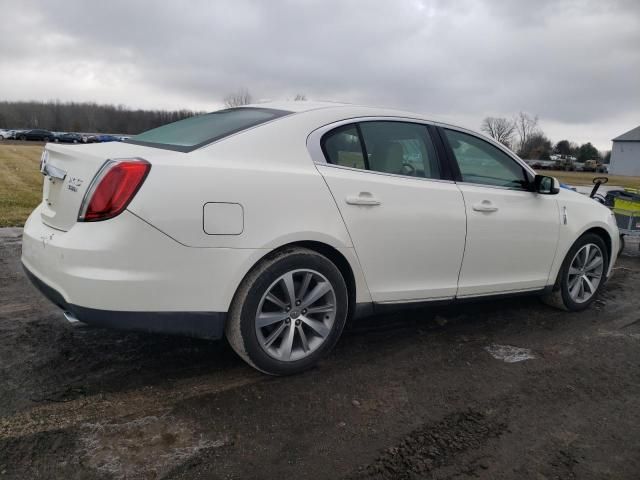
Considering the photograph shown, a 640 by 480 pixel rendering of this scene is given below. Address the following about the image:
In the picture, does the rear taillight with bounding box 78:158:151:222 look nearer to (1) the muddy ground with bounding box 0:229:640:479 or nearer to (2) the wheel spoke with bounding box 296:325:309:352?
(1) the muddy ground with bounding box 0:229:640:479

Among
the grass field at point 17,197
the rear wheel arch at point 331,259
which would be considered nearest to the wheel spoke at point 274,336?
the rear wheel arch at point 331,259

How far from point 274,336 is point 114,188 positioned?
46.9 inches

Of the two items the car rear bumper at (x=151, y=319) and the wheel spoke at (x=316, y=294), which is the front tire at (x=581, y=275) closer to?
the wheel spoke at (x=316, y=294)

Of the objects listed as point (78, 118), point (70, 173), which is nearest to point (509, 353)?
point (70, 173)

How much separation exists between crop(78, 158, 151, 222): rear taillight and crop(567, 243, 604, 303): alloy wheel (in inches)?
147

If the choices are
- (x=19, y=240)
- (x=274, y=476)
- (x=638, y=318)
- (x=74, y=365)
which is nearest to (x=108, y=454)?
(x=274, y=476)

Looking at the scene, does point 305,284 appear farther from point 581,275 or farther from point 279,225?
point 581,275

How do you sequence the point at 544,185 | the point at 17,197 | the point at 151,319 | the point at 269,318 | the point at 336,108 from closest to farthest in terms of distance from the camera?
1. the point at 151,319
2. the point at 269,318
3. the point at 336,108
4. the point at 544,185
5. the point at 17,197

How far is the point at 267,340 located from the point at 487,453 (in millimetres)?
1288

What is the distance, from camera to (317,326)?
3.20 metres

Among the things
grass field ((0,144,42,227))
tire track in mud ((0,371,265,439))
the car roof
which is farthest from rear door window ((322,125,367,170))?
grass field ((0,144,42,227))

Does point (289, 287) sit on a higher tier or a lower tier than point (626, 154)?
lower

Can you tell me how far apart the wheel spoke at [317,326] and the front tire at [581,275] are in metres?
2.43

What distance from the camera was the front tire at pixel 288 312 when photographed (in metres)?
2.91
